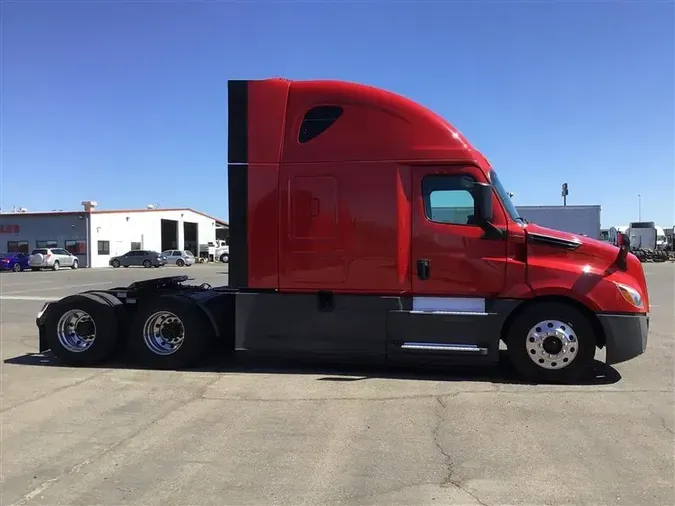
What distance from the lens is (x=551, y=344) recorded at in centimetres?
655

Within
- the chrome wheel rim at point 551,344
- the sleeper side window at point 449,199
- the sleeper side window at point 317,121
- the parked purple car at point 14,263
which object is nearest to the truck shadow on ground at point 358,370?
the chrome wheel rim at point 551,344

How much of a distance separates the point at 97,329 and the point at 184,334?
1.26 metres

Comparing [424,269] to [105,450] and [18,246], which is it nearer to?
[105,450]

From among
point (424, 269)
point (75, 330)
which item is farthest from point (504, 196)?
point (75, 330)

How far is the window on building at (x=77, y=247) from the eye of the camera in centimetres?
4778

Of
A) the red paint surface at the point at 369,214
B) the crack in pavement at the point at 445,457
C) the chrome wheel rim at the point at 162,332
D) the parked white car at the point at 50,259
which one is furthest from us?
the parked white car at the point at 50,259

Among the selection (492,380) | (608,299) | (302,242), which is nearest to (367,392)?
(492,380)

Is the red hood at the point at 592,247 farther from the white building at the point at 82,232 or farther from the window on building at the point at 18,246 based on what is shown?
the window on building at the point at 18,246

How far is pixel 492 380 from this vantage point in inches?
264

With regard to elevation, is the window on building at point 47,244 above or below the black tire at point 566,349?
above

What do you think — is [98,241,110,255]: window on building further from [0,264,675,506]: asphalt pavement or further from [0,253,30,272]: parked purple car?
[0,264,675,506]: asphalt pavement

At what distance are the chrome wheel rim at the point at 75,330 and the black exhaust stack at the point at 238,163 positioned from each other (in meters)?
2.52

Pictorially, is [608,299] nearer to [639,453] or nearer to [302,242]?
[639,453]

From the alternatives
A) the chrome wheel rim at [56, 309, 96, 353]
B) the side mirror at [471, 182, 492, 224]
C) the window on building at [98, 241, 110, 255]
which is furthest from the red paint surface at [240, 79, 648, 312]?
the window on building at [98, 241, 110, 255]
